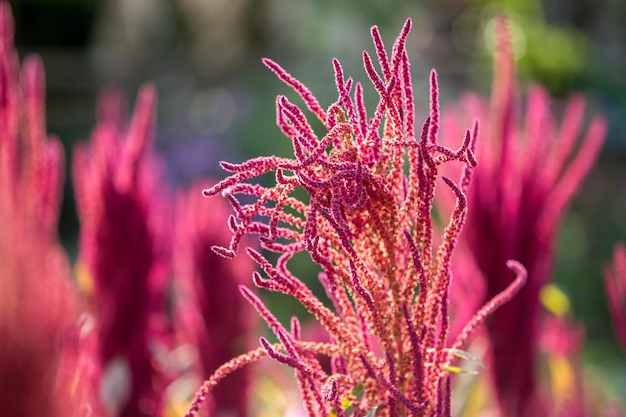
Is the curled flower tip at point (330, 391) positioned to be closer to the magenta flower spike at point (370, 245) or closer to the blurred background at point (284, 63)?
the magenta flower spike at point (370, 245)

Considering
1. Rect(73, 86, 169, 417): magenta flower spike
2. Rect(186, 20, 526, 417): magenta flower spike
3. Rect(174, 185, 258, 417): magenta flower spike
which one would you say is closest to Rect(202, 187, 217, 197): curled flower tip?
Rect(186, 20, 526, 417): magenta flower spike

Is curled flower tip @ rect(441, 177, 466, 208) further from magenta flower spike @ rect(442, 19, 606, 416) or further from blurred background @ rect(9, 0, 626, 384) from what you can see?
blurred background @ rect(9, 0, 626, 384)

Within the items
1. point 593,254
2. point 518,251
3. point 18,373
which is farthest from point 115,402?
point 593,254

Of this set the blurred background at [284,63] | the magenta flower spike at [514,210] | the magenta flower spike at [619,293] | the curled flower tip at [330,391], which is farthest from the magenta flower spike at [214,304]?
the blurred background at [284,63]

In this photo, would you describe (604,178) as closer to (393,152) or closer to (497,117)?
(497,117)

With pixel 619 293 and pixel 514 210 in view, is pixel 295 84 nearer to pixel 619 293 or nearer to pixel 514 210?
pixel 514 210

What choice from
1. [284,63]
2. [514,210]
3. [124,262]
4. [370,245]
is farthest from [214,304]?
[284,63]
